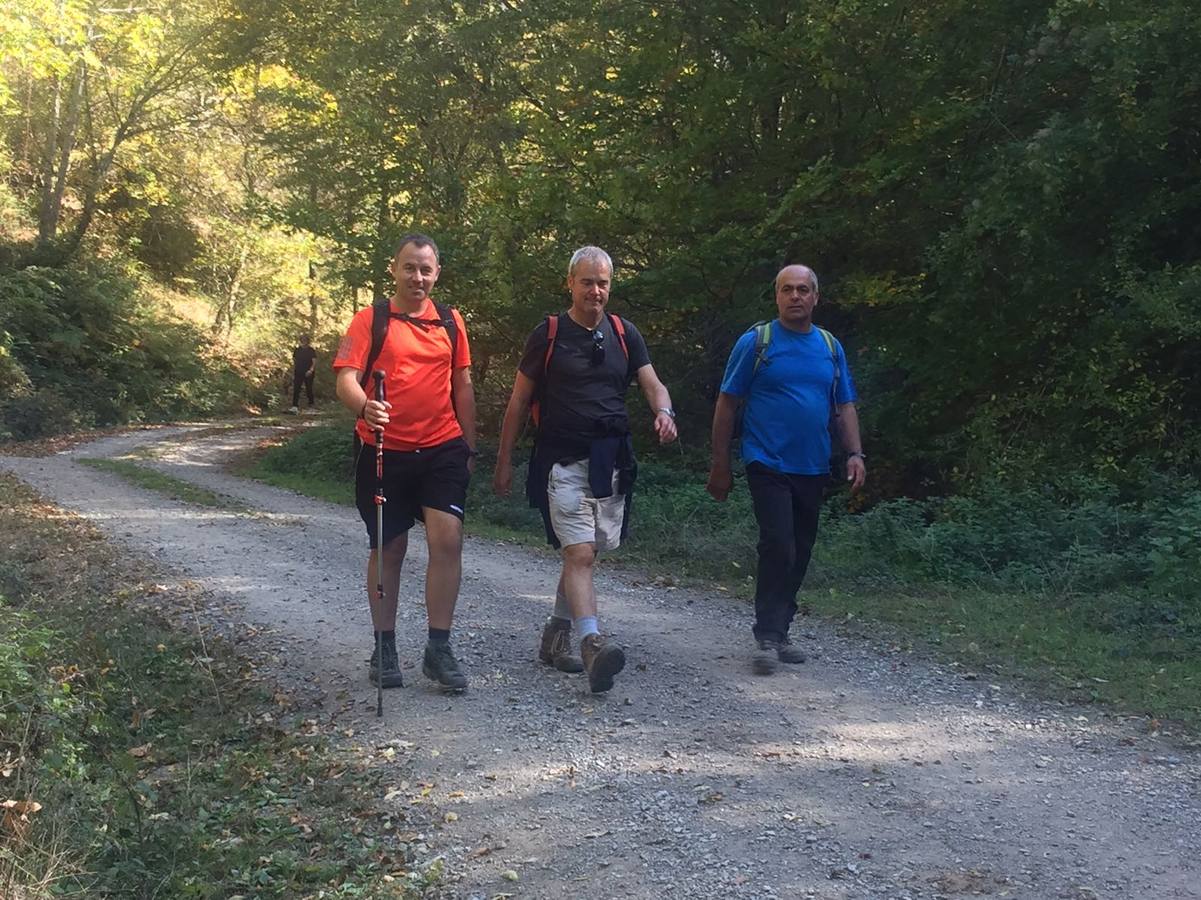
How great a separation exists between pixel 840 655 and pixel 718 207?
24.1ft

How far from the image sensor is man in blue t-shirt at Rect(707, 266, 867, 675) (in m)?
5.80

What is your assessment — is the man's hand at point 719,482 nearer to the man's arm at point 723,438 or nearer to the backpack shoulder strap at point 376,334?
the man's arm at point 723,438

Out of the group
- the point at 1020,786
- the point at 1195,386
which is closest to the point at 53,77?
the point at 1195,386

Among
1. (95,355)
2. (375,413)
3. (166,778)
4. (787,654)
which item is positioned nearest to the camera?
(166,778)

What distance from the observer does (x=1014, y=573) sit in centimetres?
847

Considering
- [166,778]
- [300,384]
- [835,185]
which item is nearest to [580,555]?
[166,778]

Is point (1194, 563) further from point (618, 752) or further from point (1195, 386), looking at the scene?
point (618, 752)

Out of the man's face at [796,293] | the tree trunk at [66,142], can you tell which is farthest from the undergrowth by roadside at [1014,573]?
the tree trunk at [66,142]

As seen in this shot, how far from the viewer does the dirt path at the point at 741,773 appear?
11.8ft

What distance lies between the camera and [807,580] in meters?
8.70

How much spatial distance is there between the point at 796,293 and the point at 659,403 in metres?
0.96

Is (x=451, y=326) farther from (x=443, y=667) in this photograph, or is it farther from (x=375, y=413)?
(x=443, y=667)

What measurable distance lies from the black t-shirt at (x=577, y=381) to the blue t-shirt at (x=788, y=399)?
0.75 m

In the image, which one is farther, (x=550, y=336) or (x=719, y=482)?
(x=719, y=482)
